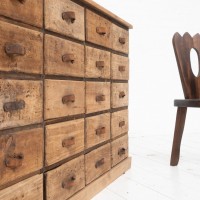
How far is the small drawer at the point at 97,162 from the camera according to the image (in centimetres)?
144

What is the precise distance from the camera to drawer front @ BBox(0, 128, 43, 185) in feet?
3.01

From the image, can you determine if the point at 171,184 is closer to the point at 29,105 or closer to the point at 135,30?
the point at 29,105

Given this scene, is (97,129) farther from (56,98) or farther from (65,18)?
(65,18)

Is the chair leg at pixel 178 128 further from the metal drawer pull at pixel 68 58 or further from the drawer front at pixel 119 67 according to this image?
the metal drawer pull at pixel 68 58

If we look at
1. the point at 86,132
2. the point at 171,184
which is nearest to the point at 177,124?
the point at 171,184

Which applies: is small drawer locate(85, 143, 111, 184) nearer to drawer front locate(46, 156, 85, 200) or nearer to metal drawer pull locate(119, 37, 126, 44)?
drawer front locate(46, 156, 85, 200)

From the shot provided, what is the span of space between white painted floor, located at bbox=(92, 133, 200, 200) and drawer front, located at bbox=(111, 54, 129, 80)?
2.08 feet

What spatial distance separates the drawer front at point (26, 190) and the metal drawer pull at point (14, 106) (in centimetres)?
26

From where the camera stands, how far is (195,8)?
11.1 feet

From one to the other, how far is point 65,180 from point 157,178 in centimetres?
75

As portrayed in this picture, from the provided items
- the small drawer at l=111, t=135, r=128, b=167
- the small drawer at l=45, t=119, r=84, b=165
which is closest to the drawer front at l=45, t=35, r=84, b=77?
the small drawer at l=45, t=119, r=84, b=165

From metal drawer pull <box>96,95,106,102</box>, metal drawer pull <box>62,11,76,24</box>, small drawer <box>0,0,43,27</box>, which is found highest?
metal drawer pull <box>62,11,76,24</box>

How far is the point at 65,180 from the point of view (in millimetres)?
1233

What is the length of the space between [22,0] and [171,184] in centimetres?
127
